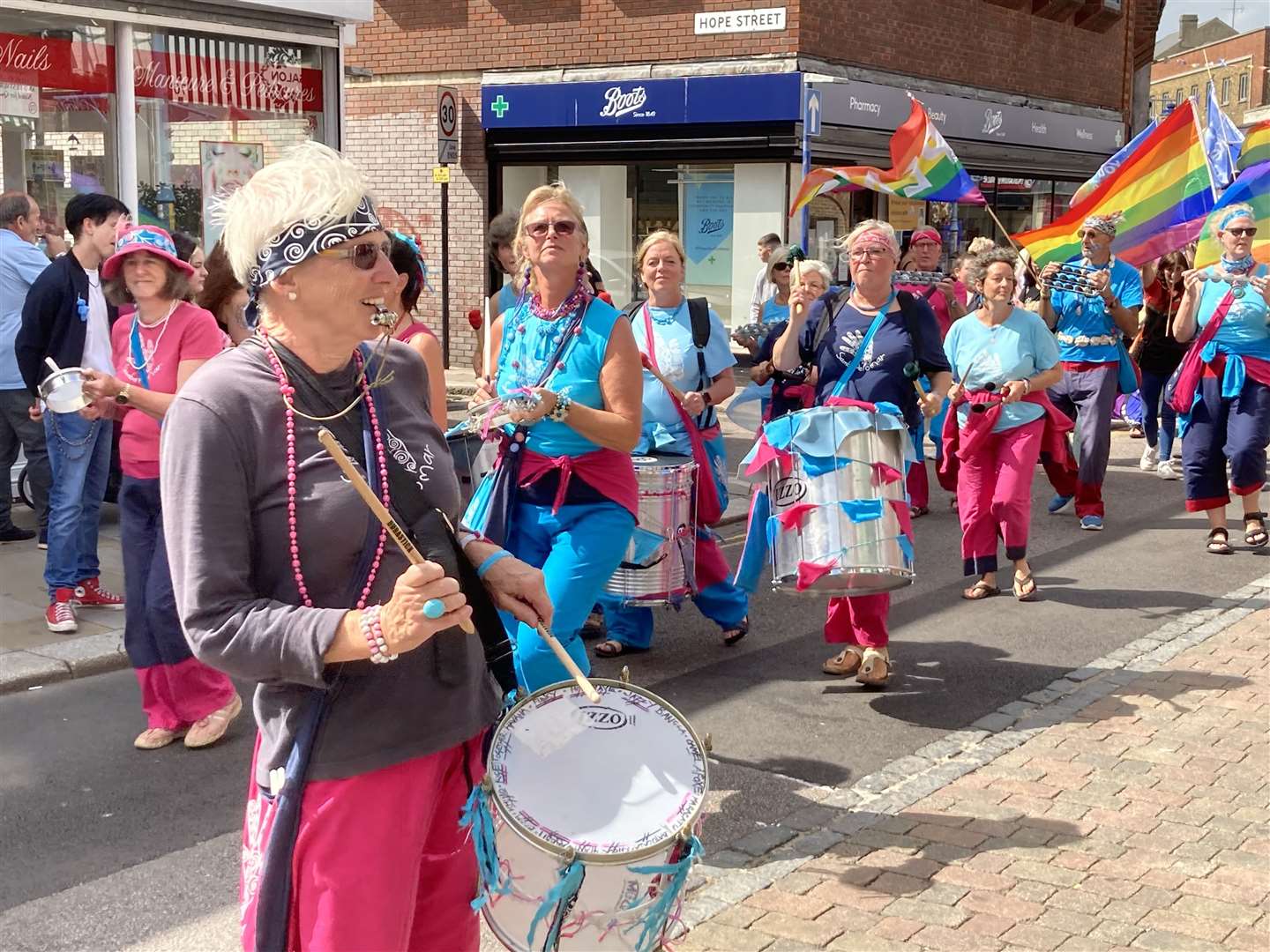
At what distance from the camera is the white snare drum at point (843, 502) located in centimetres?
578

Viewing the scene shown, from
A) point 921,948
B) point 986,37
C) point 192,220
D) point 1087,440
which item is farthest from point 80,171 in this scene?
point 986,37

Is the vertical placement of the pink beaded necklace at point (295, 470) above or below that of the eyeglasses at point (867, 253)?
below

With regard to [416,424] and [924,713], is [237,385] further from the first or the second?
[924,713]

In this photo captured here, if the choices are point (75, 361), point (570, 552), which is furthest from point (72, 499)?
point (570, 552)

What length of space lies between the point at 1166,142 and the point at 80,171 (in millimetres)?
7731

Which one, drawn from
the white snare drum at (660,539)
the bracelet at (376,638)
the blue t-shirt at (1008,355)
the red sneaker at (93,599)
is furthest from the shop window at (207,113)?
the bracelet at (376,638)

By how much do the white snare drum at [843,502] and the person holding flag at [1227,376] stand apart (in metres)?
4.45

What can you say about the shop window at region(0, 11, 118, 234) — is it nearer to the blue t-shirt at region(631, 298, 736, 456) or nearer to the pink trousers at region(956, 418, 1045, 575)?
the blue t-shirt at region(631, 298, 736, 456)

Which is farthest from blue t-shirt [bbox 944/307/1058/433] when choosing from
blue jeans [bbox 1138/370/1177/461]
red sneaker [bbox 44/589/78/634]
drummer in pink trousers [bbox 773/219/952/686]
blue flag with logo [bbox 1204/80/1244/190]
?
blue jeans [bbox 1138/370/1177/461]

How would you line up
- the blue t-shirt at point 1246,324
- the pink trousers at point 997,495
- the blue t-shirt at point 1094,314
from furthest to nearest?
1. the blue t-shirt at point 1094,314
2. the blue t-shirt at point 1246,324
3. the pink trousers at point 997,495

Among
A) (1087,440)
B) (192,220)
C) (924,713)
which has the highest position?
(192,220)

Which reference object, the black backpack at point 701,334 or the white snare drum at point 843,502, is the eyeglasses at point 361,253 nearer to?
the white snare drum at point 843,502

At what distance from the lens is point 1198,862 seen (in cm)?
448

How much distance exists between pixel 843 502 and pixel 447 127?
10500 mm
